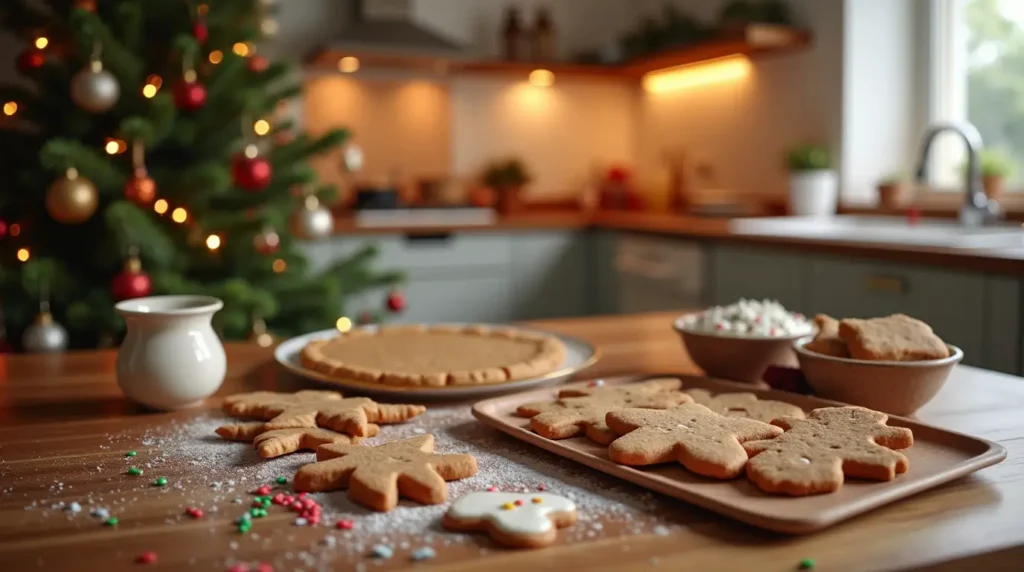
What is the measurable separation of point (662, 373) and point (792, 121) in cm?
298

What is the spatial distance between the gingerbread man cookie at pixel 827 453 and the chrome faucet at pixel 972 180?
6.95 ft

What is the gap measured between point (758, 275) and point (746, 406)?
221 cm

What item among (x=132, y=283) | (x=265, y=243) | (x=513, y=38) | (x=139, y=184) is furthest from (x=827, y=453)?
(x=513, y=38)

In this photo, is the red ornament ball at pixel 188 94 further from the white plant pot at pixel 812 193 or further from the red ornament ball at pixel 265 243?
the white plant pot at pixel 812 193

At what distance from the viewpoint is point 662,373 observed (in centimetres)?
109

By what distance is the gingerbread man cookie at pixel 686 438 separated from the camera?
0.69 m

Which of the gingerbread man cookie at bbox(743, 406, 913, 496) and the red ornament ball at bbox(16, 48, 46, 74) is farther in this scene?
the red ornament ball at bbox(16, 48, 46, 74)

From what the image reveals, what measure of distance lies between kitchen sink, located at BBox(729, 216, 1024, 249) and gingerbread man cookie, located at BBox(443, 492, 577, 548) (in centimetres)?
201

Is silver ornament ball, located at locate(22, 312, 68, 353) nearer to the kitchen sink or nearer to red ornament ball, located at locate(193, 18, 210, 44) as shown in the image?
red ornament ball, located at locate(193, 18, 210, 44)

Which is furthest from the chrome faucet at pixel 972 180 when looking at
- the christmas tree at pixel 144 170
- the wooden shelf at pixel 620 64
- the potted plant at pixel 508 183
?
the potted plant at pixel 508 183

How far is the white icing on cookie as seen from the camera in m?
0.60

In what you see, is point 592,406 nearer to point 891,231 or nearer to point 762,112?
point 891,231

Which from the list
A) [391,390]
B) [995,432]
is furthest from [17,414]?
[995,432]

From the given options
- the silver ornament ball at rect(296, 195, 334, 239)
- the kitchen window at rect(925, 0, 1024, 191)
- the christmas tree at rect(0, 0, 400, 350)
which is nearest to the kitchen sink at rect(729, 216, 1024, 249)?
the kitchen window at rect(925, 0, 1024, 191)
